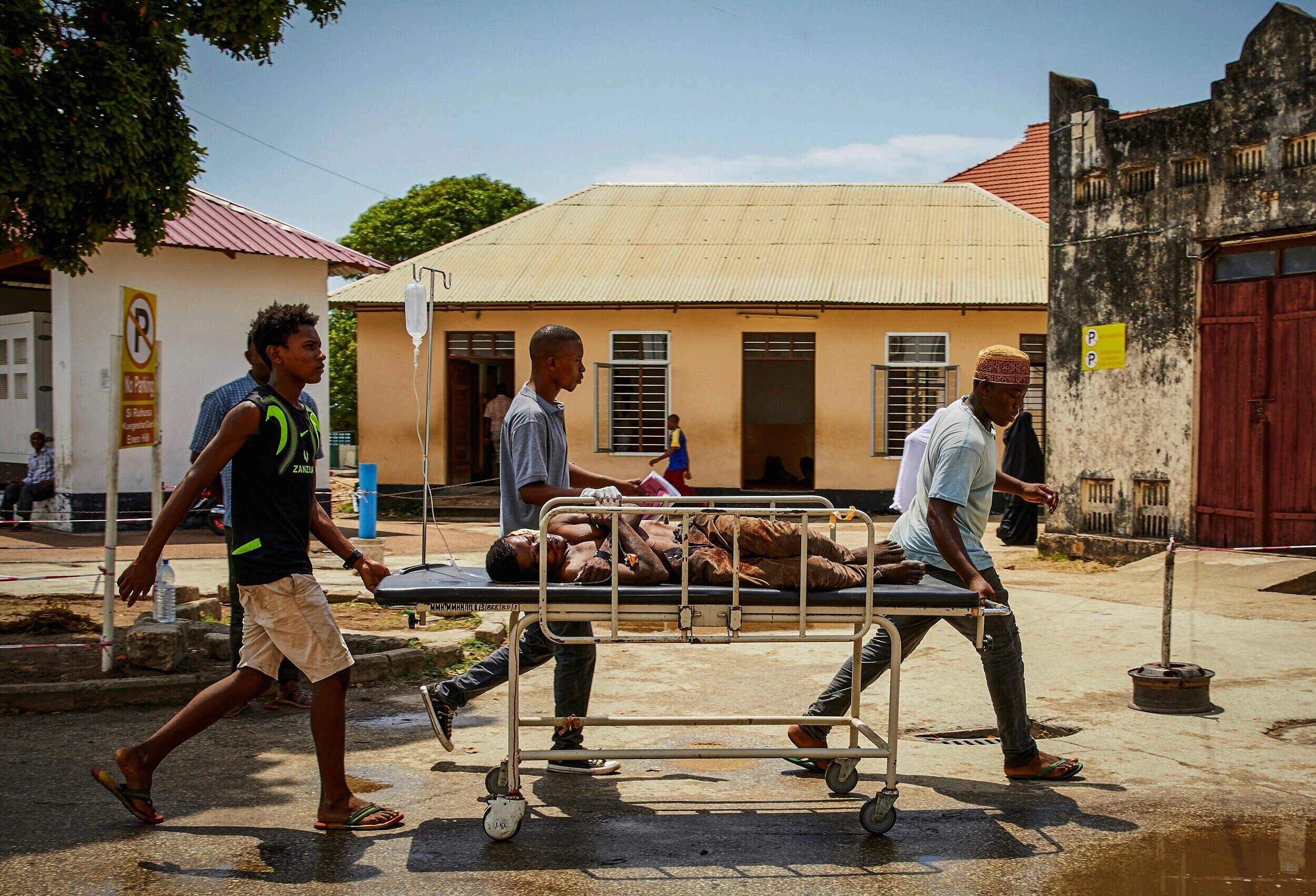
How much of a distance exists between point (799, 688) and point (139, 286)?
12.2 m

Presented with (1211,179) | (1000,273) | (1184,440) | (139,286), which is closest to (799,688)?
(1184,440)

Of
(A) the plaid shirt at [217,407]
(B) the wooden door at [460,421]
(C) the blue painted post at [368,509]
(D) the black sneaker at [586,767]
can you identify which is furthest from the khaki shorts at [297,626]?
(B) the wooden door at [460,421]

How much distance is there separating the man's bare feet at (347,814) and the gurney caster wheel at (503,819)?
16.3 inches

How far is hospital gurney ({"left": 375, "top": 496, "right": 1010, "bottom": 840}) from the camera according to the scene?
407 cm

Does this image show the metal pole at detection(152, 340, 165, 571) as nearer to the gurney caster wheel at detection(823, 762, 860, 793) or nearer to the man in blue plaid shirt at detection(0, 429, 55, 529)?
the gurney caster wheel at detection(823, 762, 860, 793)

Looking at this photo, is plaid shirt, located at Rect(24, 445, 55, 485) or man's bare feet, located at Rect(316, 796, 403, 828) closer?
man's bare feet, located at Rect(316, 796, 403, 828)

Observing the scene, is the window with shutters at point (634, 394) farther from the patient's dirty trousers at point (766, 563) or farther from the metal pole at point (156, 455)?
the patient's dirty trousers at point (766, 563)

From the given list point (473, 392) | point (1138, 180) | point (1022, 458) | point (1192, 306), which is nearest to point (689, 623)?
point (1192, 306)

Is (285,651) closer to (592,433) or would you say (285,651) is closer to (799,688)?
(799,688)

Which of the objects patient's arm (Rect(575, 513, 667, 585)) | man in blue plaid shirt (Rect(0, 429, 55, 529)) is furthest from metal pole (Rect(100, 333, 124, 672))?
man in blue plaid shirt (Rect(0, 429, 55, 529))

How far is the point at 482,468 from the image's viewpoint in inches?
856

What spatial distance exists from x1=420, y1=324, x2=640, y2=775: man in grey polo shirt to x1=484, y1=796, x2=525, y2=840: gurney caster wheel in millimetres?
582

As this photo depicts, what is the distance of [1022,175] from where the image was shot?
24.2 meters

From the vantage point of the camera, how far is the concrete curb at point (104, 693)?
5.96 metres
